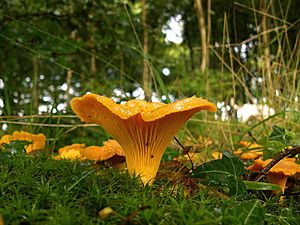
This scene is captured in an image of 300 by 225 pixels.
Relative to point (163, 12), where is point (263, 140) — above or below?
below

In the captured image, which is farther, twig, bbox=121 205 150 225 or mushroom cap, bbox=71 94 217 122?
mushroom cap, bbox=71 94 217 122

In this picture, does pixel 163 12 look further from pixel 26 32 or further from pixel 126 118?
pixel 126 118

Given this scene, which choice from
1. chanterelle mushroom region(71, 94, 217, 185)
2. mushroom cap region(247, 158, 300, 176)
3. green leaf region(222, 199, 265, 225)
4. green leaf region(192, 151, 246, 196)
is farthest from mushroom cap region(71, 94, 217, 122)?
mushroom cap region(247, 158, 300, 176)

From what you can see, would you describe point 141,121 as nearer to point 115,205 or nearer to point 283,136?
point 115,205

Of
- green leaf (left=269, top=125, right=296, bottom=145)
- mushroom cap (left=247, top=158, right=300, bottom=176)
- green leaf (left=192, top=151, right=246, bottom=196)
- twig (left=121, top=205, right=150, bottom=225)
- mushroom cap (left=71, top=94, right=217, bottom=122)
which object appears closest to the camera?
twig (left=121, top=205, right=150, bottom=225)

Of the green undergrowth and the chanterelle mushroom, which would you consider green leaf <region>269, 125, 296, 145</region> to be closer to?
the green undergrowth

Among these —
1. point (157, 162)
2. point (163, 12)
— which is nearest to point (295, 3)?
point (163, 12)

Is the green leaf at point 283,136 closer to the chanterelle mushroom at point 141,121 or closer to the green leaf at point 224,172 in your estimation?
the green leaf at point 224,172
